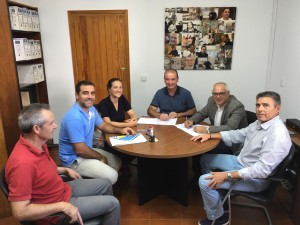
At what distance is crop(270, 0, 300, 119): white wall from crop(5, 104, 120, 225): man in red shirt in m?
2.44

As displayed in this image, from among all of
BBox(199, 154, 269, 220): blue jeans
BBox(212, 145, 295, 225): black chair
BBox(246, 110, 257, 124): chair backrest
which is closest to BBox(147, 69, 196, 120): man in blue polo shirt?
BBox(246, 110, 257, 124): chair backrest

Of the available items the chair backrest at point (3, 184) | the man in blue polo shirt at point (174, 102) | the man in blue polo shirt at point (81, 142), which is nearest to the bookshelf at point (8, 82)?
the man in blue polo shirt at point (81, 142)

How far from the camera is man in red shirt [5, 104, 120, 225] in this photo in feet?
4.29

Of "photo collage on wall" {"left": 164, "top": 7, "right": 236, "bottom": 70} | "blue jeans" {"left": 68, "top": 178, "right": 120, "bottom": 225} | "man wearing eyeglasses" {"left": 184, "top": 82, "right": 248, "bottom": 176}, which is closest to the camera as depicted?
"blue jeans" {"left": 68, "top": 178, "right": 120, "bottom": 225}

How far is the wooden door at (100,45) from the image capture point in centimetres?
371

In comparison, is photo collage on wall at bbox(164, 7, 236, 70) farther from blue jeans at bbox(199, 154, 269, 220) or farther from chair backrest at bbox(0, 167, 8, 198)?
chair backrest at bbox(0, 167, 8, 198)

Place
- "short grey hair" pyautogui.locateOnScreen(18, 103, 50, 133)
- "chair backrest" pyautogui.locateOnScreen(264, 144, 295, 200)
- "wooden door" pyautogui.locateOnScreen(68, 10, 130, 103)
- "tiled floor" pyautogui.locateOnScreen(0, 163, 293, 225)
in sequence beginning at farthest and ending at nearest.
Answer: "wooden door" pyautogui.locateOnScreen(68, 10, 130, 103), "tiled floor" pyautogui.locateOnScreen(0, 163, 293, 225), "chair backrest" pyautogui.locateOnScreen(264, 144, 295, 200), "short grey hair" pyautogui.locateOnScreen(18, 103, 50, 133)

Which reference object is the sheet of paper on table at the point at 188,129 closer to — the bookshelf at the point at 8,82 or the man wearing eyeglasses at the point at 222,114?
the man wearing eyeglasses at the point at 222,114

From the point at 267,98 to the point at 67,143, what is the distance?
1.65 metres

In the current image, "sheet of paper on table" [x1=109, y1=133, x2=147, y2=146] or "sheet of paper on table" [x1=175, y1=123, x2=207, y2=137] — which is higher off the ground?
"sheet of paper on table" [x1=175, y1=123, x2=207, y2=137]

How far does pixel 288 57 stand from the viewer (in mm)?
3084

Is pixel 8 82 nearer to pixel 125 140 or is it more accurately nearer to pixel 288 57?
pixel 125 140

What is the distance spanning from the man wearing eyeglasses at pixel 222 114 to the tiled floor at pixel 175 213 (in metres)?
0.57

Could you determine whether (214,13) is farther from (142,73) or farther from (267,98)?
(267,98)
